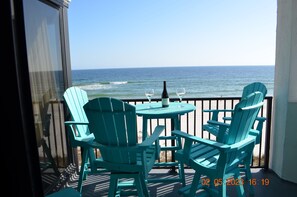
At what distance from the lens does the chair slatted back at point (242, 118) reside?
174 cm

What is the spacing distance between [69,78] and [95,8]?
20423mm

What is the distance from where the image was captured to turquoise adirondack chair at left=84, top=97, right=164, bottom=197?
1.78 m

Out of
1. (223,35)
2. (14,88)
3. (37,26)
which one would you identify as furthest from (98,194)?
(223,35)

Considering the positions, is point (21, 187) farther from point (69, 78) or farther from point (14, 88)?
point (69, 78)

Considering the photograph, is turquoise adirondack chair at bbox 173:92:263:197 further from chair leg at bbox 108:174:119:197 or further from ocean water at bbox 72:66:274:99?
ocean water at bbox 72:66:274:99

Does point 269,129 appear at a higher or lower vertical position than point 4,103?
lower

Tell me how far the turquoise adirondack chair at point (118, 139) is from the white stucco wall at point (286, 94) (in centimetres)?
170

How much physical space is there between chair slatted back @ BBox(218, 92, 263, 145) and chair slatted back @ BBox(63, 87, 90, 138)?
153cm

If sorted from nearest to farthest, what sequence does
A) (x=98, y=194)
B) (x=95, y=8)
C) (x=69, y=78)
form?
(x=98, y=194), (x=69, y=78), (x=95, y=8)

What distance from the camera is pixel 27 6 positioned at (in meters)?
1.96

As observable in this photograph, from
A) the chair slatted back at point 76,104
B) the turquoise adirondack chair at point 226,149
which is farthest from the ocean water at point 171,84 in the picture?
the turquoise adirondack chair at point 226,149

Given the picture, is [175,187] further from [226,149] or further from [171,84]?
[171,84]

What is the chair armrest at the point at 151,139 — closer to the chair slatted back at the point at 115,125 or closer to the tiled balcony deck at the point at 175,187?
the chair slatted back at the point at 115,125

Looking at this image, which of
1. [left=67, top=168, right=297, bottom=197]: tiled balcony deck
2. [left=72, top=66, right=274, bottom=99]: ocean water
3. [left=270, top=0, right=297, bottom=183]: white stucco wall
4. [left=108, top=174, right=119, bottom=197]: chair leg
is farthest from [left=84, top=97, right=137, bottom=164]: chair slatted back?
[left=72, top=66, right=274, bottom=99]: ocean water
